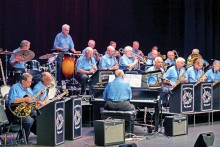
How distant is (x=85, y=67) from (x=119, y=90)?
145 inches

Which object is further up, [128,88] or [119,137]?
[128,88]

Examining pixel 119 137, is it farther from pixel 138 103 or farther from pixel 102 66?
pixel 102 66

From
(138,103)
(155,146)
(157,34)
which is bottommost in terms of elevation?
(155,146)

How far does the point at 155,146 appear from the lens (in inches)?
405

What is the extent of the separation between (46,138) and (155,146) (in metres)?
2.18

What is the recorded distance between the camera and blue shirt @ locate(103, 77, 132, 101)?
1109cm

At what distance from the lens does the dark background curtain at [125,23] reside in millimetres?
17438

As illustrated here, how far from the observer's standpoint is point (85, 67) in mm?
14594

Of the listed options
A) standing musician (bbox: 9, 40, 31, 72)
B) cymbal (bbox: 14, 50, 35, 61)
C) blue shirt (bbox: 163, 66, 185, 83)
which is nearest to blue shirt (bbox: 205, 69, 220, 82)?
blue shirt (bbox: 163, 66, 185, 83)

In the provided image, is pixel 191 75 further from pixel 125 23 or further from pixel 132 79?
pixel 125 23

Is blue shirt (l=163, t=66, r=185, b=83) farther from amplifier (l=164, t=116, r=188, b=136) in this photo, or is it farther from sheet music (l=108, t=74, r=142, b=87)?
amplifier (l=164, t=116, r=188, b=136)

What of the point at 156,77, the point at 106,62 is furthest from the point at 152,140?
the point at 106,62

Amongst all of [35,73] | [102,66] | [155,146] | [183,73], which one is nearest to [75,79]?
[102,66]

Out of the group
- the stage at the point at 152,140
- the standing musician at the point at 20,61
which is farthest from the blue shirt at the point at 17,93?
the standing musician at the point at 20,61
